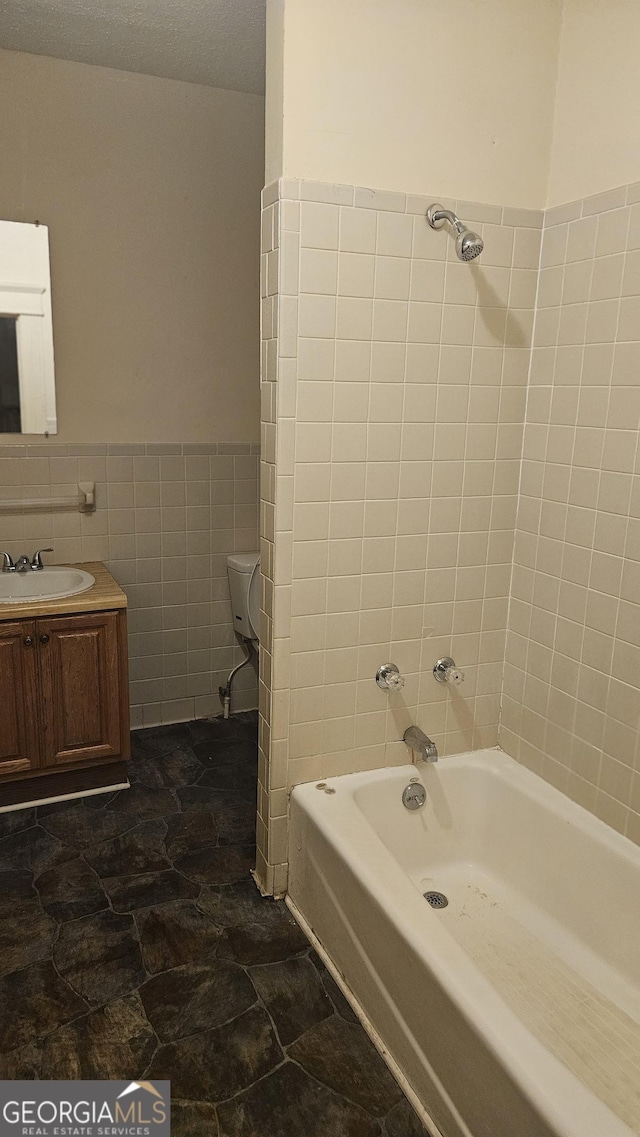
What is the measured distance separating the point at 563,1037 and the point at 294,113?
91.0 inches

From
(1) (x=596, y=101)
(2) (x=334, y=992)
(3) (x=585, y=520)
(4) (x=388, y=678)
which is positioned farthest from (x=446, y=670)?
(1) (x=596, y=101)

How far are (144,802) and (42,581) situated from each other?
969 millimetres

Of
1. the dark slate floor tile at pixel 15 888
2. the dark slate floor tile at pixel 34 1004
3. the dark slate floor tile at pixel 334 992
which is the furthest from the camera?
the dark slate floor tile at pixel 15 888

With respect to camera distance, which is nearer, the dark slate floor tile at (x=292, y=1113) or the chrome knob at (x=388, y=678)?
the dark slate floor tile at (x=292, y=1113)

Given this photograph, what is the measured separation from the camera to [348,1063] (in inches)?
70.0

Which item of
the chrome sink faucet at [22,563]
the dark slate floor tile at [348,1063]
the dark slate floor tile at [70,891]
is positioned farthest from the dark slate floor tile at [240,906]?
the chrome sink faucet at [22,563]

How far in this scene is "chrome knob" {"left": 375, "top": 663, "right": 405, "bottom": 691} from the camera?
7.59 ft

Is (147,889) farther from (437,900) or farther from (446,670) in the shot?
(446,670)

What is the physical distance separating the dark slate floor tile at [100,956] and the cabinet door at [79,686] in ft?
2.48

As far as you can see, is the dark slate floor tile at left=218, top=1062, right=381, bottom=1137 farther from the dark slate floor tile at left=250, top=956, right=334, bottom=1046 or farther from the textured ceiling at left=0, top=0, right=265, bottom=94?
the textured ceiling at left=0, top=0, right=265, bottom=94

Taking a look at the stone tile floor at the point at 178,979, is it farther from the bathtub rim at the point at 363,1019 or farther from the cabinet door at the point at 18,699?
the cabinet door at the point at 18,699

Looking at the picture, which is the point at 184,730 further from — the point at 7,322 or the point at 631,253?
the point at 631,253

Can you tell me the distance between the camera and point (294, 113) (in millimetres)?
1912

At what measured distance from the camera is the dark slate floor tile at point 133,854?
8.16 ft
